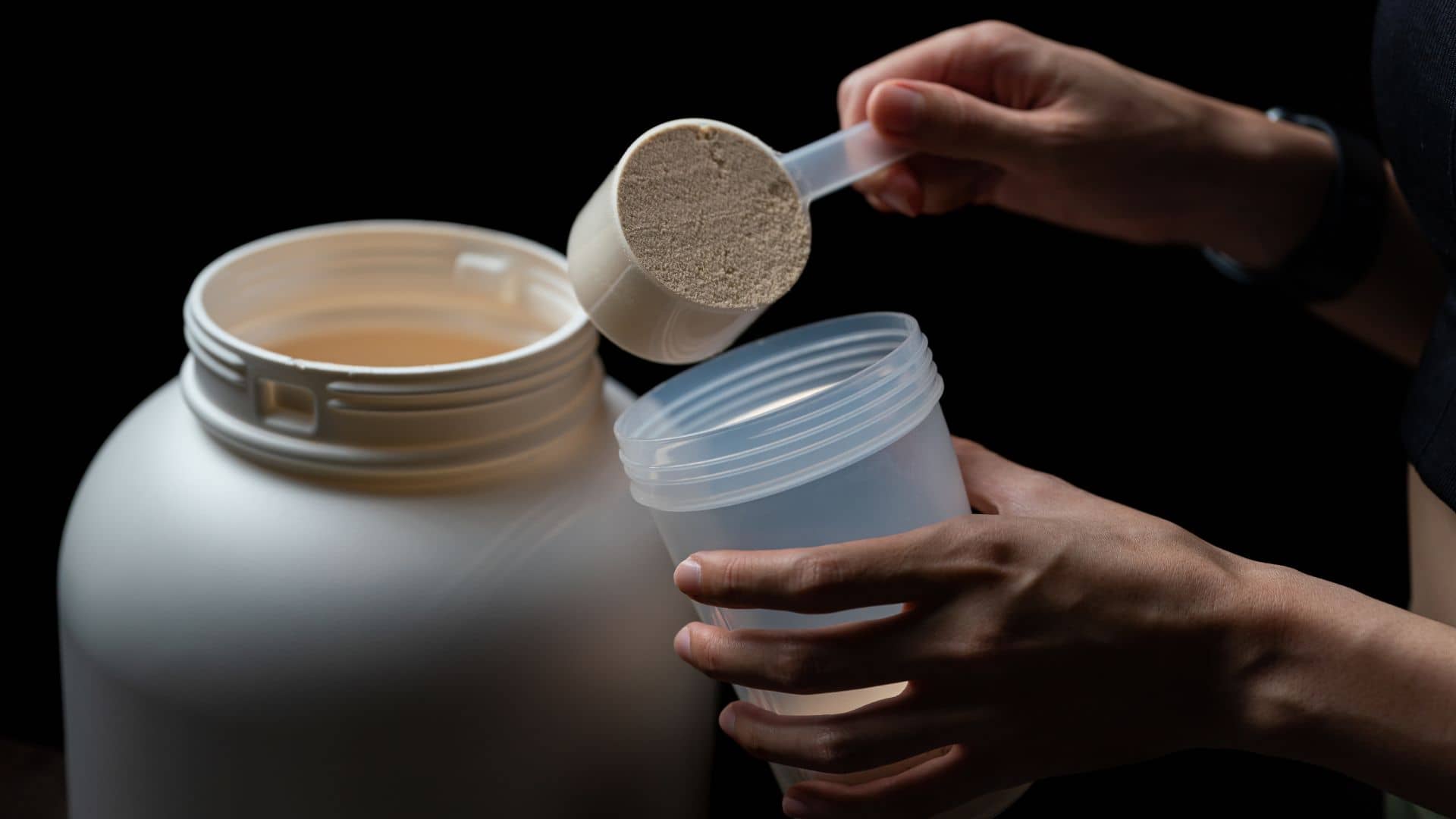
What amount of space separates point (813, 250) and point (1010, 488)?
1.75ft

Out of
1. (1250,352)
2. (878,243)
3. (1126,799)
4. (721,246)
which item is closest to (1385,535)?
(1250,352)

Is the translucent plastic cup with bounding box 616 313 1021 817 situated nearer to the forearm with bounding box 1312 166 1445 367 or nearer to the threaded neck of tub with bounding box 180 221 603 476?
the threaded neck of tub with bounding box 180 221 603 476

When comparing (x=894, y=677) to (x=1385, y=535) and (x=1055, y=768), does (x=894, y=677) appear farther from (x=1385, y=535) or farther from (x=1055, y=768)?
(x=1385, y=535)

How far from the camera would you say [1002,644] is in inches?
23.3

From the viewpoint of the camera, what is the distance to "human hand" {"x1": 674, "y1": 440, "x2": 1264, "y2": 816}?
59cm

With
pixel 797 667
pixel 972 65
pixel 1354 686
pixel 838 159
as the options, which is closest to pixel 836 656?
pixel 797 667

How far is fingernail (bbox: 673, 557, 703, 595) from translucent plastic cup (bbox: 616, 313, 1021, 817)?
0.05 metres

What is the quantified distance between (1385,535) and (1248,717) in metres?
0.81

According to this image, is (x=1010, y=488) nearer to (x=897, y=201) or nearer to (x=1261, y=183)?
(x=897, y=201)

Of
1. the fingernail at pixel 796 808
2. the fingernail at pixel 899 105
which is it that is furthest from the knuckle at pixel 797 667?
the fingernail at pixel 899 105

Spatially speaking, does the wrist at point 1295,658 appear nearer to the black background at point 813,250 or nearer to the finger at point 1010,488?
the finger at point 1010,488

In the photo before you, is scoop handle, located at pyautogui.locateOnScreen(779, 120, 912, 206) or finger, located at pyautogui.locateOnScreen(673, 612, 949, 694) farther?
scoop handle, located at pyautogui.locateOnScreen(779, 120, 912, 206)

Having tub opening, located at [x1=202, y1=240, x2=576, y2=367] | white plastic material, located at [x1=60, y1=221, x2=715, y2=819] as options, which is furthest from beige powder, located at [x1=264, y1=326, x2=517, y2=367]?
white plastic material, located at [x1=60, y1=221, x2=715, y2=819]

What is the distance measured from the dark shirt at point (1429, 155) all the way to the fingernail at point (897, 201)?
0.99ft
